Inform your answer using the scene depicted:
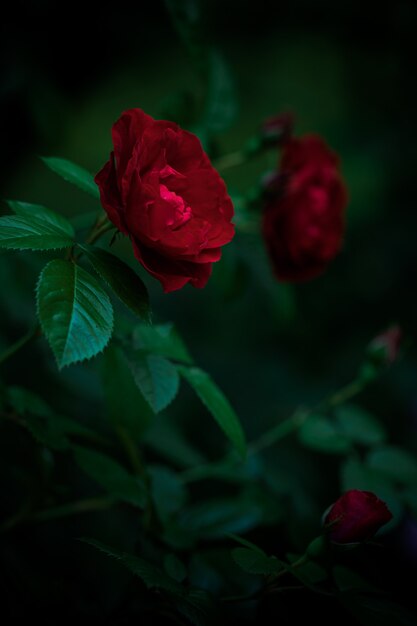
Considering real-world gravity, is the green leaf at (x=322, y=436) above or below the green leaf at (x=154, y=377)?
below

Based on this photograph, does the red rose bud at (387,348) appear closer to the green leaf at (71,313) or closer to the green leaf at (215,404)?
the green leaf at (215,404)

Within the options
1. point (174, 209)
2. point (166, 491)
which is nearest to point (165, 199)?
point (174, 209)

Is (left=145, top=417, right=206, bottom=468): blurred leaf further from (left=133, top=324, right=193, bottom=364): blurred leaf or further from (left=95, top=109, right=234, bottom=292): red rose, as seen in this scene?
(left=95, top=109, right=234, bottom=292): red rose

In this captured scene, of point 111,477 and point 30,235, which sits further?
point 111,477

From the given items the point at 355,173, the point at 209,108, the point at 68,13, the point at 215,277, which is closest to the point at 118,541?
the point at 215,277

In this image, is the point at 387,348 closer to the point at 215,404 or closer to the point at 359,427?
the point at 359,427

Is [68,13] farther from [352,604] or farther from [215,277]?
[352,604]

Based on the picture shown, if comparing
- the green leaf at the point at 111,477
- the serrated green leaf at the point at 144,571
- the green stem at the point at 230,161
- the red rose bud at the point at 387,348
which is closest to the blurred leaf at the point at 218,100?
the green stem at the point at 230,161
